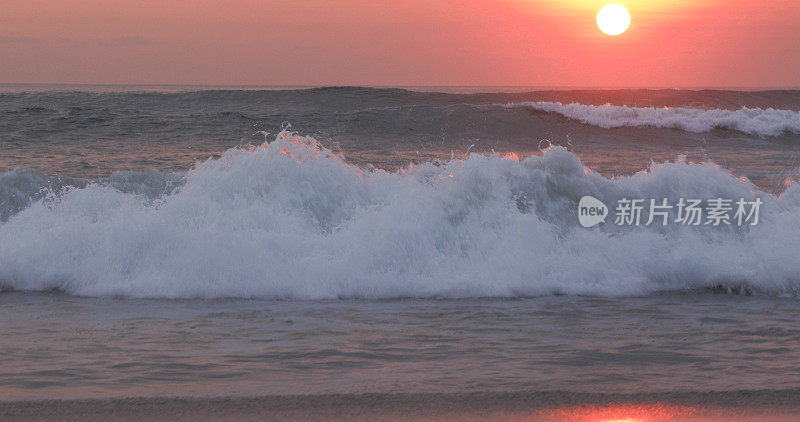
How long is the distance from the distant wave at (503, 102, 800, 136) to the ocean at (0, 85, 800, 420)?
15.0m

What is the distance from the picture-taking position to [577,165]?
7.88 m

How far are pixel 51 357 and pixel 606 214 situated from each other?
17.1 feet

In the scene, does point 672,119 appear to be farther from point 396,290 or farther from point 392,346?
point 392,346

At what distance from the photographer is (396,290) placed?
6152 millimetres

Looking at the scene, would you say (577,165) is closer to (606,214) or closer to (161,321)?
(606,214)

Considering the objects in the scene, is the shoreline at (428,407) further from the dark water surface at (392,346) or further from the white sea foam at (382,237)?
the white sea foam at (382,237)

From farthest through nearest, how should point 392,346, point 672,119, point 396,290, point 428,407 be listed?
point 672,119, point 396,290, point 392,346, point 428,407

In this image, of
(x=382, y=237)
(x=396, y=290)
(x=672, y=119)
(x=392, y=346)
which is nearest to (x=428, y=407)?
(x=392, y=346)

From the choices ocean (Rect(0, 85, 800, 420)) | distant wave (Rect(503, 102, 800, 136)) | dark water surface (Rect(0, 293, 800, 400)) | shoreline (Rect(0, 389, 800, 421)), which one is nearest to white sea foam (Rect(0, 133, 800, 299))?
ocean (Rect(0, 85, 800, 420))

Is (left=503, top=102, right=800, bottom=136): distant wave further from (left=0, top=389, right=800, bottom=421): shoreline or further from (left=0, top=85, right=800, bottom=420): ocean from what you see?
(left=0, top=389, right=800, bottom=421): shoreline

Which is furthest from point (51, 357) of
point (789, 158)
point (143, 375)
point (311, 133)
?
point (789, 158)

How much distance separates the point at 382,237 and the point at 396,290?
2.26 feet

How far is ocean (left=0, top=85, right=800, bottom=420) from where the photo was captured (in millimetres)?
3914

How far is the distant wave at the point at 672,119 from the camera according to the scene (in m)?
22.7
